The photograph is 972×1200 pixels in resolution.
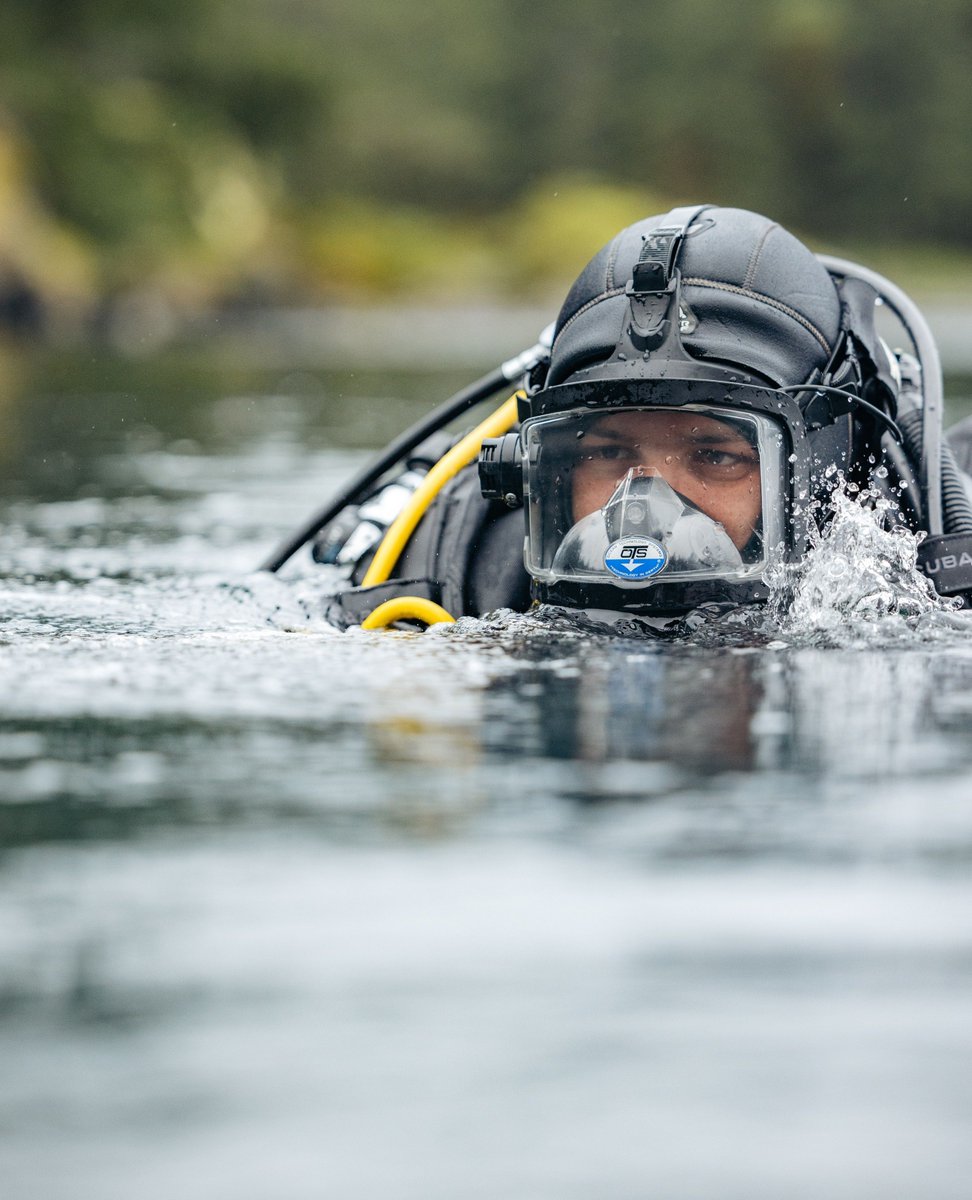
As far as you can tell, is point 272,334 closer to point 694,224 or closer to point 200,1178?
point 694,224

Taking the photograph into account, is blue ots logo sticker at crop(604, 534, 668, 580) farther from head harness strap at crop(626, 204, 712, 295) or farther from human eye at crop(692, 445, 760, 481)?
head harness strap at crop(626, 204, 712, 295)

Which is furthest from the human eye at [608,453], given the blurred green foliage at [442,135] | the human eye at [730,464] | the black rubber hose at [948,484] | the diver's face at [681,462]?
the blurred green foliage at [442,135]

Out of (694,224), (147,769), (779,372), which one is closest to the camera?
(147,769)

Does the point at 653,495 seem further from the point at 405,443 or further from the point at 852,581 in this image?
the point at 405,443

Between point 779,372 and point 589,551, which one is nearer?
point 589,551

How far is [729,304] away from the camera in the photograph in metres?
3.35

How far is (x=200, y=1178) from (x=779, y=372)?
2366mm

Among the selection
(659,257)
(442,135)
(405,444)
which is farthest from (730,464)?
(442,135)

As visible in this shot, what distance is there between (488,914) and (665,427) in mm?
1645

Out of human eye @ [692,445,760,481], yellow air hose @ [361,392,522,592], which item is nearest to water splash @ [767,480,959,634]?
human eye @ [692,445,760,481]

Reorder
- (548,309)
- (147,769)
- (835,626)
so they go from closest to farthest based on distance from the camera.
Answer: (147,769)
(835,626)
(548,309)

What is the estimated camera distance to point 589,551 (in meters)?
3.07

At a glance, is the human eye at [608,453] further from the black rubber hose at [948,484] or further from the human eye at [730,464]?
the black rubber hose at [948,484]

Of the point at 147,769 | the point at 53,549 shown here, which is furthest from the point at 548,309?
the point at 147,769
